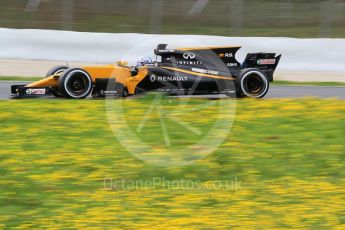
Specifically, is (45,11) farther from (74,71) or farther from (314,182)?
(314,182)

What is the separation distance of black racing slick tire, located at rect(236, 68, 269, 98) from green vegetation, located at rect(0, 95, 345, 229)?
9.03 ft

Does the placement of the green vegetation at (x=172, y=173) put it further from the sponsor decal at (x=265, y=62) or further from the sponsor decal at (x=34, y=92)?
the sponsor decal at (x=265, y=62)

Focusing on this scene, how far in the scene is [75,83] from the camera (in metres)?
11.7

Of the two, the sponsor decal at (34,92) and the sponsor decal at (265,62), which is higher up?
the sponsor decal at (265,62)

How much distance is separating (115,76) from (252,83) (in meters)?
2.60

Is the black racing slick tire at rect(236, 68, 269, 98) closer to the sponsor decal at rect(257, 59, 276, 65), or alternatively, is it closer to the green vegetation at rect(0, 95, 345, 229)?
the sponsor decal at rect(257, 59, 276, 65)

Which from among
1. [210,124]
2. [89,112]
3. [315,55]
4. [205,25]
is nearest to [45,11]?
[205,25]

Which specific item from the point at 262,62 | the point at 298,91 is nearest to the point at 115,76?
the point at 262,62

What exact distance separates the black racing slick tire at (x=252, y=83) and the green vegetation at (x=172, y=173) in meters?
2.75

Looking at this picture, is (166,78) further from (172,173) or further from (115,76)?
(172,173)

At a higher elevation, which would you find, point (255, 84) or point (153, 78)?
point (153, 78)

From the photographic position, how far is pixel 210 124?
8.63 metres

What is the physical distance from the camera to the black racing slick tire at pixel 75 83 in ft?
38.0

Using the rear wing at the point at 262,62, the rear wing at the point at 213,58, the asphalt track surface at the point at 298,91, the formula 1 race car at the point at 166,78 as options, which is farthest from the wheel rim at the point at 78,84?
the rear wing at the point at 262,62
